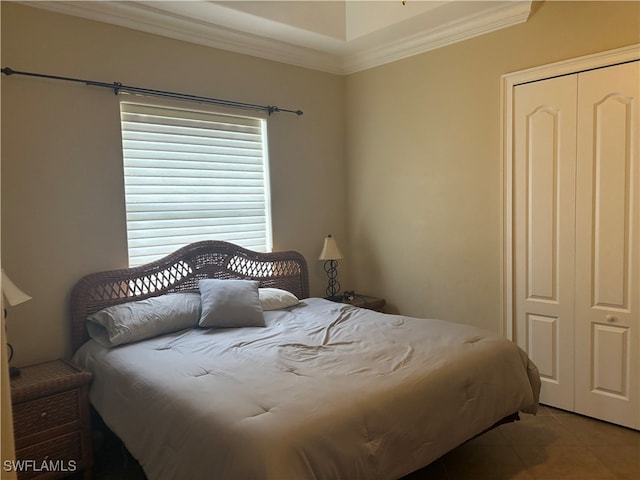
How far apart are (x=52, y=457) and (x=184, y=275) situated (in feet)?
4.48

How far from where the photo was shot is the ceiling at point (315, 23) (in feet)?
10.4

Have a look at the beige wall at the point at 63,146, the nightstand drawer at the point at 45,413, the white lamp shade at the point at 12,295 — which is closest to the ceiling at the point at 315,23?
the beige wall at the point at 63,146

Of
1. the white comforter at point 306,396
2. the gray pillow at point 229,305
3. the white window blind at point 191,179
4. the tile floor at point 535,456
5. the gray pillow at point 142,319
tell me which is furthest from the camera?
the white window blind at point 191,179

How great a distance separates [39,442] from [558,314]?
3216 millimetres

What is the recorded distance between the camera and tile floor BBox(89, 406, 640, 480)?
2.58 m

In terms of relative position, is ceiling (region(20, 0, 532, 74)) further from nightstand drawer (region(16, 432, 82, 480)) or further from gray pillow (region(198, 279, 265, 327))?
nightstand drawer (region(16, 432, 82, 480))

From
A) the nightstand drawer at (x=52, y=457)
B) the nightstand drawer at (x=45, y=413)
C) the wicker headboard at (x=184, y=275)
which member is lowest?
the nightstand drawer at (x=52, y=457)

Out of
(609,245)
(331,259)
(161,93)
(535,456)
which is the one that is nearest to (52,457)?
(161,93)

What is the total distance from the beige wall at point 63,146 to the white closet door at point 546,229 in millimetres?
2270

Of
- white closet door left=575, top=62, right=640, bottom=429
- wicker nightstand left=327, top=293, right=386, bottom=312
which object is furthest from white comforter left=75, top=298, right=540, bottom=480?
wicker nightstand left=327, top=293, right=386, bottom=312

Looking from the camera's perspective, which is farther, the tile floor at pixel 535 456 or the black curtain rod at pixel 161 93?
the black curtain rod at pixel 161 93

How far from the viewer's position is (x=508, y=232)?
11.4ft

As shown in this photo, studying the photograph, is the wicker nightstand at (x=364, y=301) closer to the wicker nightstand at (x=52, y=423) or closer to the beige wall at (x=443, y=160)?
the beige wall at (x=443, y=160)

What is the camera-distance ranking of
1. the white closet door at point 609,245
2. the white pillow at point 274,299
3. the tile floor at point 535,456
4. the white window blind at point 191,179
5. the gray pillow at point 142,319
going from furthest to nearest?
the white pillow at point 274,299 → the white window blind at point 191,179 → the white closet door at point 609,245 → the gray pillow at point 142,319 → the tile floor at point 535,456
